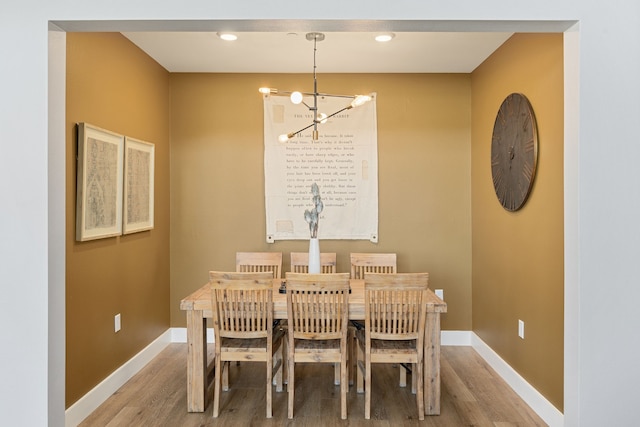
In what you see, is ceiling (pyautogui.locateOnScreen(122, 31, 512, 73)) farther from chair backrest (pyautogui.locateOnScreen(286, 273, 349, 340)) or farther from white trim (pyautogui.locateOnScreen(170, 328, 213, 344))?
white trim (pyautogui.locateOnScreen(170, 328, 213, 344))

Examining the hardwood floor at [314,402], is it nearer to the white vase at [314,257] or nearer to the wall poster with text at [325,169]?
the white vase at [314,257]

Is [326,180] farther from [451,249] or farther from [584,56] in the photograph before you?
[584,56]

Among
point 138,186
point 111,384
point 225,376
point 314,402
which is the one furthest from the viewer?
point 138,186

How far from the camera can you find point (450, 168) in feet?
13.6

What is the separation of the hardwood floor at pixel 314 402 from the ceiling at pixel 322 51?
2525 millimetres

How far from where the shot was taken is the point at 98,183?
113 inches

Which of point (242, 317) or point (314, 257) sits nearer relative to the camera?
point (242, 317)

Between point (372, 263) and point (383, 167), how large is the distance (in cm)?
98

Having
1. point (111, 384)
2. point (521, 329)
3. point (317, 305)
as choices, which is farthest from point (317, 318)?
point (111, 384)

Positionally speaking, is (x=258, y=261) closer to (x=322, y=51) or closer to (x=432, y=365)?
(x=432, y=365)

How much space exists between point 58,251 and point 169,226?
2.26 meters

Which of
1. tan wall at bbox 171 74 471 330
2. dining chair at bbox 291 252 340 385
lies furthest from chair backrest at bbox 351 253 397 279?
tan wall at bbox 171 74 471 330

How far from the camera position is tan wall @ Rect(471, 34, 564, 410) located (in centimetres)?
257

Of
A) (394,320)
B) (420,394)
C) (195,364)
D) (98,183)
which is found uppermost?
(98,183)
